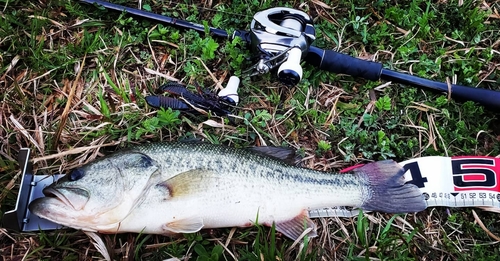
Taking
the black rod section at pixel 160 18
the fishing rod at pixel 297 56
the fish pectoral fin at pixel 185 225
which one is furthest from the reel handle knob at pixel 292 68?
the fish pectoral fin at pixel 185 225

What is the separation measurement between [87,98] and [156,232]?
1.40 metres

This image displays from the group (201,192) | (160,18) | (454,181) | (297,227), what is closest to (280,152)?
(297,227)

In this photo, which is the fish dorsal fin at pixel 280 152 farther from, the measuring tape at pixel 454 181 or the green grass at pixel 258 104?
the measuring tape at pixel 454 181

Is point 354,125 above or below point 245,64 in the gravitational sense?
below

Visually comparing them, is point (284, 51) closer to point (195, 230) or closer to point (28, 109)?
point (195, 230)

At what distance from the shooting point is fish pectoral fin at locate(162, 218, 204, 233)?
126 inches

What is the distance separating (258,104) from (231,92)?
287mm

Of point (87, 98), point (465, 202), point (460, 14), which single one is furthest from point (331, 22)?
point (87, 98)

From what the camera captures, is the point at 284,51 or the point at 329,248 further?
the point at 284,51

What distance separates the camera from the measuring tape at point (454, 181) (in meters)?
3.66

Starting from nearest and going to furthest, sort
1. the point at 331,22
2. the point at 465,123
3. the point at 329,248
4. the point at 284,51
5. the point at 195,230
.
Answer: the point at 195,230 < the point at 329,248 < the point at 284,51 < the point at 465,123 < the point at 331,22

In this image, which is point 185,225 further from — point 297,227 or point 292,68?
point 292,68

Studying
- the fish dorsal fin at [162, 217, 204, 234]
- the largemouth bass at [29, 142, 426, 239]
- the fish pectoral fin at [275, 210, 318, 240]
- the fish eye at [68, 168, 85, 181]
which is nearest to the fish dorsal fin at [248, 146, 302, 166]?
the largemouth bass at [29, 142, 426, 239]

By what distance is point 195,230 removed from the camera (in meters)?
3.19
